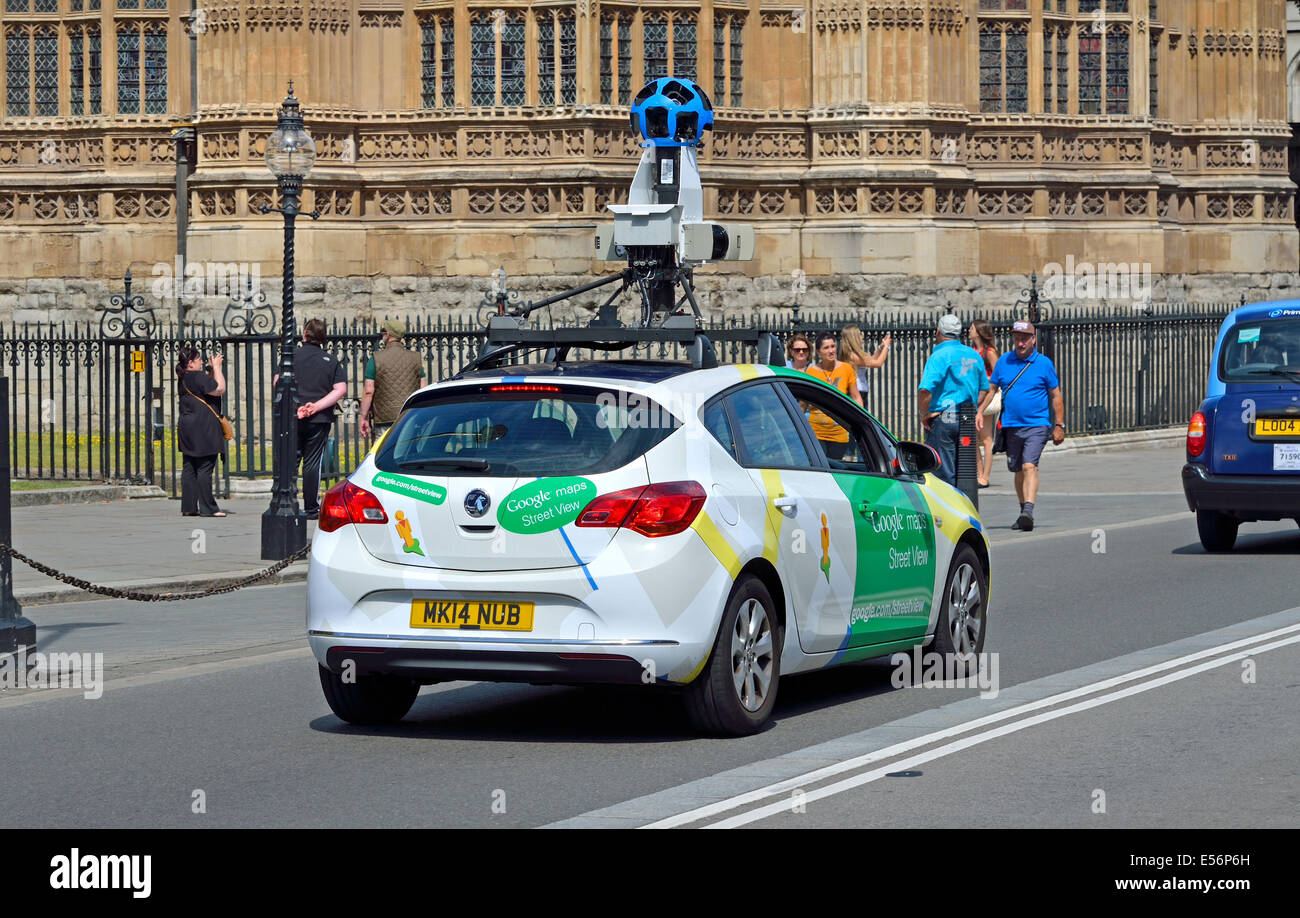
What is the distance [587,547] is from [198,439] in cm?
1266

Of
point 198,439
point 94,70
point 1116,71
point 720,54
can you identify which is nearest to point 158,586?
point 198,439

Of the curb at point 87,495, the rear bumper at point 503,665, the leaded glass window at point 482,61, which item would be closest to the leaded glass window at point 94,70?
the leaded glass window at point 482,61

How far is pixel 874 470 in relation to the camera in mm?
10672

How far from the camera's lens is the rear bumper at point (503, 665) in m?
8.89

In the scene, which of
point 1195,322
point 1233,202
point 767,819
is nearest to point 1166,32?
point 1233,202

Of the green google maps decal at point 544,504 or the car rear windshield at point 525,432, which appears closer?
the green google maps decal at point 544,504

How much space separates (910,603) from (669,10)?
77.7 ft

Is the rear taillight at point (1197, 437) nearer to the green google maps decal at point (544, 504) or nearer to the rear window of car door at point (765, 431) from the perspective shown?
the rear window of car door at point (765, 431)

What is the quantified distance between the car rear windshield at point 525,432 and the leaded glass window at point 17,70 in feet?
90.3

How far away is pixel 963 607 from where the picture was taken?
11.3 meters

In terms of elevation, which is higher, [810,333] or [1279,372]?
[810,333]

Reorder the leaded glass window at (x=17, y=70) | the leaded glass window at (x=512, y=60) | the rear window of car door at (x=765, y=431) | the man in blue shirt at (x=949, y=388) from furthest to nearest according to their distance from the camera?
1. the leaded glass window at (x=17, y=70)
2. the leaded glass window at (x=512, y=60)
3. the man in blue shirt at (x=949, y=388)
4. the rear window of car door at (x=765, y=431)

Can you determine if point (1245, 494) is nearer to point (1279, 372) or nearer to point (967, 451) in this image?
point (1279, 372)

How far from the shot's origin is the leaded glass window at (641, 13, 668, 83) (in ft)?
108
